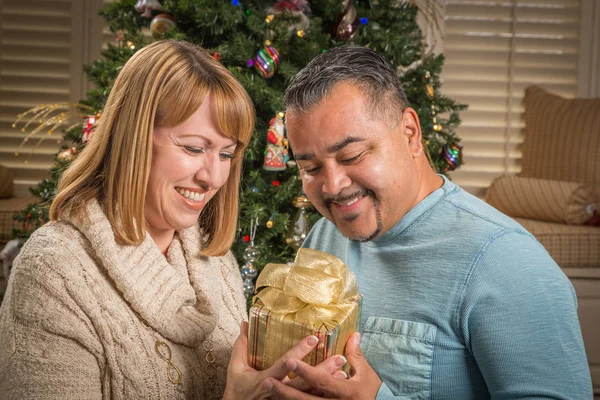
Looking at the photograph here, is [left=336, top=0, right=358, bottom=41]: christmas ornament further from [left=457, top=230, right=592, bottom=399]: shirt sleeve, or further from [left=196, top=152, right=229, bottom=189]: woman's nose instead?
[left=457, top=230, right=592, bottom=399]: shirt sleeve

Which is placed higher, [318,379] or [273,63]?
[273,63]

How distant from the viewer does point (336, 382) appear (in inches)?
41.6

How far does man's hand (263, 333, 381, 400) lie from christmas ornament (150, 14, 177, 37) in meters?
1.83

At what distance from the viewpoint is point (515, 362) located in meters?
1.08

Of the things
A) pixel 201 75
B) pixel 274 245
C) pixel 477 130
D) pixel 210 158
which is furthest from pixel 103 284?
pixel 477 130

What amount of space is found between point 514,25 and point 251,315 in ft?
11.9

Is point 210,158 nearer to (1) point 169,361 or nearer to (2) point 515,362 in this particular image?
(1) point 169,361

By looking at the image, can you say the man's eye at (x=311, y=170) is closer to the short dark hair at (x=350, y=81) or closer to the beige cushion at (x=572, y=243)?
the short dark hair at (x=350, y=81)

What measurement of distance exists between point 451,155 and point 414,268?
1.64m

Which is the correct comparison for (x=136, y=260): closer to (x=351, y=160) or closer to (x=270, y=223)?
(x=351, y=160)

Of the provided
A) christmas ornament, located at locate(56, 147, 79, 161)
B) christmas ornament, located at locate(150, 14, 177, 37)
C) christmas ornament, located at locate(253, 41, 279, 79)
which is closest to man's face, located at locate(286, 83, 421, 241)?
christmas ornament, located at locate(253, 41, 279, 79)

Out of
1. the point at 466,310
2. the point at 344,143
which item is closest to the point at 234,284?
the point at 344,143

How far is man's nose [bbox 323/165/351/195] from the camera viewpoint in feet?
4.15

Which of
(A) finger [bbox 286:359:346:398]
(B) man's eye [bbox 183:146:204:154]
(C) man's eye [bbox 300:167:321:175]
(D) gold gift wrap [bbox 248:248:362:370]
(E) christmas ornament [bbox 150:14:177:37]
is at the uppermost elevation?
(E) christmas ornament [bbox 150:14:177:37]
